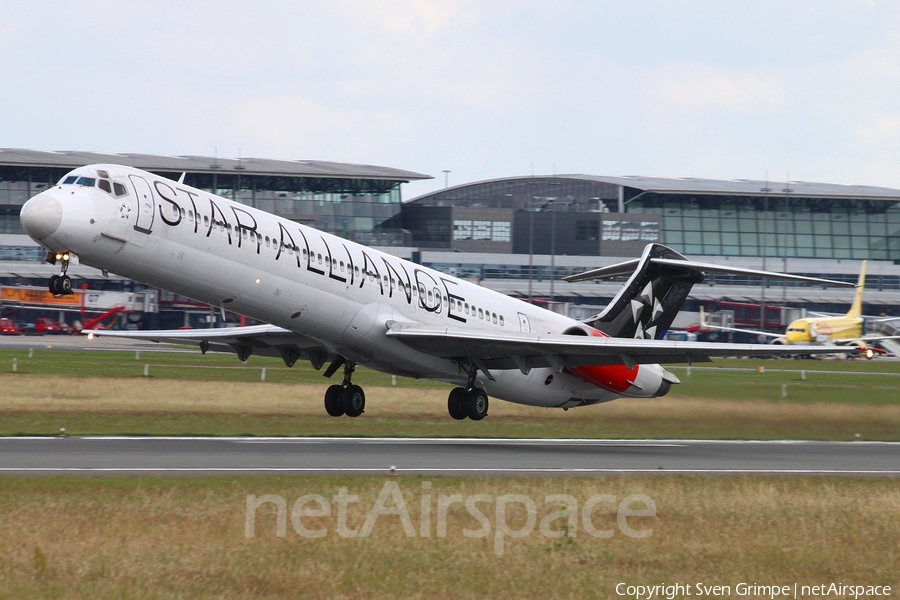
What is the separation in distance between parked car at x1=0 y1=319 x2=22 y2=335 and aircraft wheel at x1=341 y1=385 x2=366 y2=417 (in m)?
64.1

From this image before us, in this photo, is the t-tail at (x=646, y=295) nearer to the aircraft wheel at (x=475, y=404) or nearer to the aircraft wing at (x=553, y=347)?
the aircraft wing at (x=553, y=347)

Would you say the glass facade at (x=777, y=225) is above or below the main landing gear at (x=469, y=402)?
above

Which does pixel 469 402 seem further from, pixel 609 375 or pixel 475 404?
pixel 609 375

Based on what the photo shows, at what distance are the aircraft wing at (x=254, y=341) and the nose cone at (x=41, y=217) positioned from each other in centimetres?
794

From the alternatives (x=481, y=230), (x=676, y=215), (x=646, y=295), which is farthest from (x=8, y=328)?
(x=676, y=215)

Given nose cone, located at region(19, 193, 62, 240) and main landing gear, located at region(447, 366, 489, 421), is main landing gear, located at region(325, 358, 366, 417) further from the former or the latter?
Answer: nose cone, located at region(19, 193, 62, 240)

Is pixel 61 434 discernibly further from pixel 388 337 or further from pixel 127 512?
pixel 127 512

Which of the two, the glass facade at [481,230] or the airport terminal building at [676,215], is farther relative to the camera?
the airport terminal building at [676,215]

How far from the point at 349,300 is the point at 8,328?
68055mm

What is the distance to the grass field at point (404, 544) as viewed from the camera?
11289 mm

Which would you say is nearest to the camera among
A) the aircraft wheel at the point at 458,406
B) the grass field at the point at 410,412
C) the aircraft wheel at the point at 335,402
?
the grass field at the point at 410,412

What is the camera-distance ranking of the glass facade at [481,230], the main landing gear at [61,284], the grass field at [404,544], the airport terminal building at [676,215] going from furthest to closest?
the airport terminal building at [676,215] → the glass facade at [481,230] → the main landing gear at [61,284] → the grass field at [404,544]

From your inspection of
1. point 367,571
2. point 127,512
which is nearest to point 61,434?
point 127,512

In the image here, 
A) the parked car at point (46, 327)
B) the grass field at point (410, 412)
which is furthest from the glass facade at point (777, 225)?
the grass field at point (410, 412)
